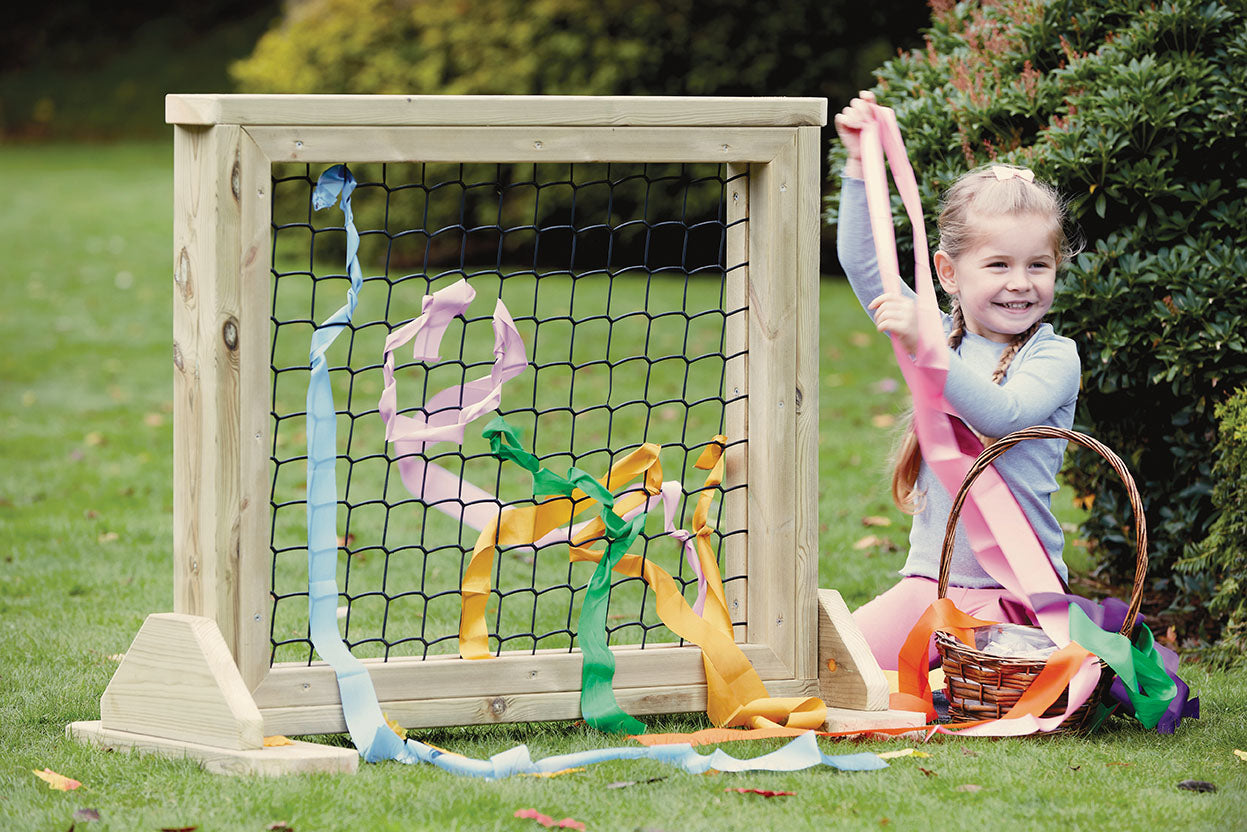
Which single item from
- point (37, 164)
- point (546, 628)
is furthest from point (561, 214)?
point (37, 164)

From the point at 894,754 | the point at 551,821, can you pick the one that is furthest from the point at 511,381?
the point at 551,821

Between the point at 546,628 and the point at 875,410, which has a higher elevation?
the point at 875,410

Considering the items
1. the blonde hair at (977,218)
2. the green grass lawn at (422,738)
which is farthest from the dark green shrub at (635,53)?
the blonde hair at (977,218)

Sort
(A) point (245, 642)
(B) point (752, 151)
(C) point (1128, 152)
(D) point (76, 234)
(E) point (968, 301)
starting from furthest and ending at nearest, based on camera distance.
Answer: (D) point (76, 234) → (C) point (1128, 152) → (E) point (968, 301) → (B) point (752, 151) → (A) point (245, 642)

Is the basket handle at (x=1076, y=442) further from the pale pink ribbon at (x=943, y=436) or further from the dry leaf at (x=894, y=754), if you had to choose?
the dry leaf at (x=894, y=754)

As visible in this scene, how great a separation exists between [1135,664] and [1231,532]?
763 millimetres

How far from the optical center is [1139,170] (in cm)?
358

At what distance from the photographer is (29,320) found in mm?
9555

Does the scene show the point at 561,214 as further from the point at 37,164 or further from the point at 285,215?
the point at 37,164

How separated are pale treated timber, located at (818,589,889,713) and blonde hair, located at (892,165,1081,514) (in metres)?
0.43

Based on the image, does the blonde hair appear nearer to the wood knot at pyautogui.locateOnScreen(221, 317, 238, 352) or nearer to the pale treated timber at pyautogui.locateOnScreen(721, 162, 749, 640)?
the pale treated timber at pyautogui.locateOnScreen(721, 162, 749, 640)

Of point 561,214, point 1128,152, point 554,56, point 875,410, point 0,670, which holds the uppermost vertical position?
point 554,56

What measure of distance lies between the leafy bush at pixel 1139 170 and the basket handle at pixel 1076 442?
2.28 ft

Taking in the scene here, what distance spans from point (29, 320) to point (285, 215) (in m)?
2.43
